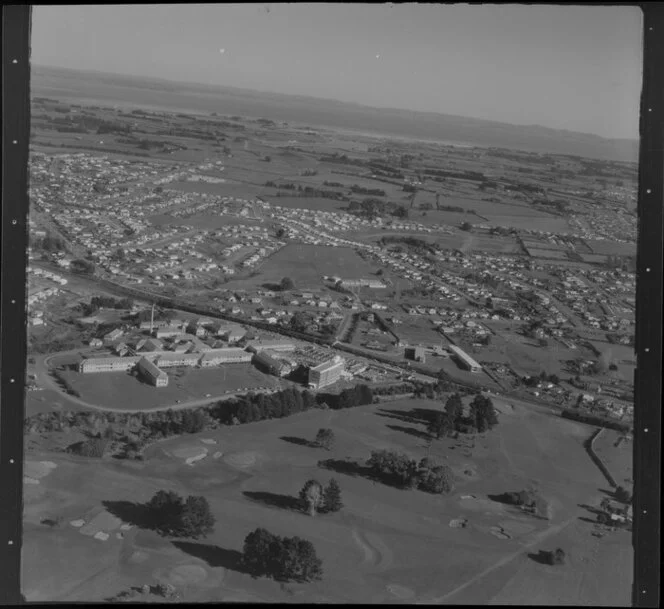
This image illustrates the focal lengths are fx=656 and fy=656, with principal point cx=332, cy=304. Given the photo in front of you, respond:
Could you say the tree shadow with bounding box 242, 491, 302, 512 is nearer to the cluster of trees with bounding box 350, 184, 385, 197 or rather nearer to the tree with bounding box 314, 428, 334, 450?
the tree with bounding box 314, 428, 334, 450

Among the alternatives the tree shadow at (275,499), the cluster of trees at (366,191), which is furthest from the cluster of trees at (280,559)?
the cluster of trees at (366,191)

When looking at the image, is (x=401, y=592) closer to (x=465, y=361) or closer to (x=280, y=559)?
(x=280, y=559)

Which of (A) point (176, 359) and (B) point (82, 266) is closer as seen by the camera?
(A) point (176, 359)

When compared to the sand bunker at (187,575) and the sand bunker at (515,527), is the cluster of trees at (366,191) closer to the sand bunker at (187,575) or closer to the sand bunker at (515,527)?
the sand bunker at (515,527)

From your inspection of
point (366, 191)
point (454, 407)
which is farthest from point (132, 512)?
point (366, 191)

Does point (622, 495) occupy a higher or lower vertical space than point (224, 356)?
lower

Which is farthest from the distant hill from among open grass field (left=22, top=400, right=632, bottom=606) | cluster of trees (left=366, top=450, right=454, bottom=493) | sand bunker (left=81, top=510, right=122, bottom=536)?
sand bunker (left=81, top=510, right=122, bottom=536)
